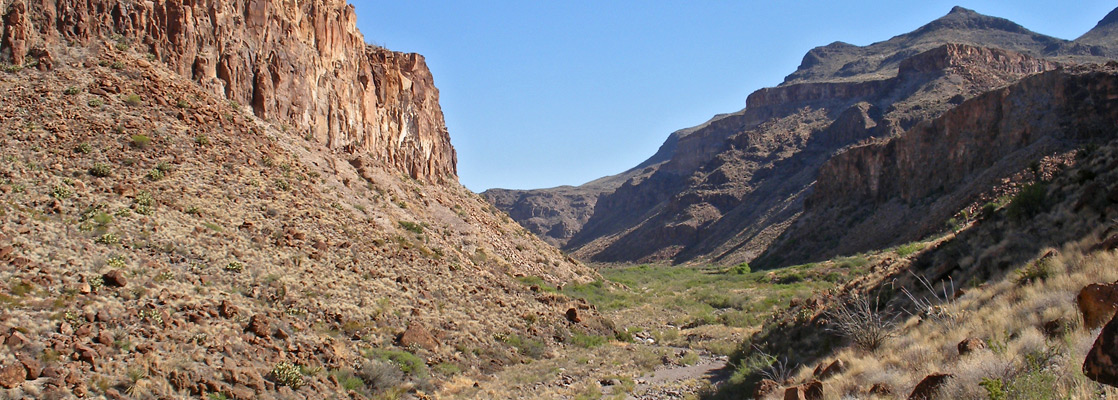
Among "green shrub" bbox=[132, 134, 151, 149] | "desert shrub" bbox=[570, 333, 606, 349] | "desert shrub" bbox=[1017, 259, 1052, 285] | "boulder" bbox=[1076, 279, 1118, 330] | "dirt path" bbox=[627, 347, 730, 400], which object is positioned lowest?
"dirt path" bbox=[627, 347, 730, 400]

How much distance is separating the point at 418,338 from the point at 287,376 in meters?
5.14

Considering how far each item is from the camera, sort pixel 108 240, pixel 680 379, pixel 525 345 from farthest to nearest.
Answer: pixel 525 345 < pixel 680 379 < pixel 108 240

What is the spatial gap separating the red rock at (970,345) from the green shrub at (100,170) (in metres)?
20.3

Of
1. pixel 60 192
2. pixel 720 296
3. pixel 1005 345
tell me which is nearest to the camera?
pixel 1005 345

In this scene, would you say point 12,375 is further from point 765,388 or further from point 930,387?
point 930,387

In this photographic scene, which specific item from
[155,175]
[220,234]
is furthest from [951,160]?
[155,175]

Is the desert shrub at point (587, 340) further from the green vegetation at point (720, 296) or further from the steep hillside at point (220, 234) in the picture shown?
the green vegetation at point (720, 296)

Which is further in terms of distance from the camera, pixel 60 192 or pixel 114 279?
pixel 60 192

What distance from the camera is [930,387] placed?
6.33 meters

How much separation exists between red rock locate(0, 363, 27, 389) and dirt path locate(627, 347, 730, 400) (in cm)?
1163

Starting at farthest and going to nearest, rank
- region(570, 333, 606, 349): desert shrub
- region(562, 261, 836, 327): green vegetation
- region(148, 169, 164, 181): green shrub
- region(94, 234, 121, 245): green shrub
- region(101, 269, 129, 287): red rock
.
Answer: region(562, 261, 836, 327): green vegetation → region(570, 333, 606, 349): desert shrub → region(148, 169, 164, 181): green shrub → region(94, 234, 121, 245): green shrub → region(101, 269, 129, 287): red rock

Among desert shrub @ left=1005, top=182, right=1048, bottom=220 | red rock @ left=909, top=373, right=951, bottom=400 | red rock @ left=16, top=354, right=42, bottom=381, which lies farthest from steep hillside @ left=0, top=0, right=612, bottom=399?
desert shrub @ left=1005, top=182, right=1048, bottom=220

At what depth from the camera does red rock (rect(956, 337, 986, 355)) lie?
7083 mm

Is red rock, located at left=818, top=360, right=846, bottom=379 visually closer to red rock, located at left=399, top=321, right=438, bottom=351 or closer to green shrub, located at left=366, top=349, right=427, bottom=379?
green shrub, located at left=366, top=349, right=427, bottom=379
